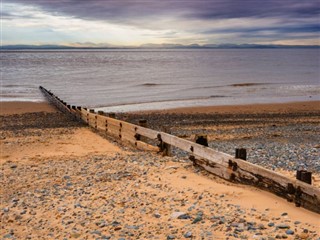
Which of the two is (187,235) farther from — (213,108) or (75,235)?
(213,108)

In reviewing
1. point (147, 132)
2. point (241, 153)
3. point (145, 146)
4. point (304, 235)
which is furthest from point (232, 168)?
point (145, 146)

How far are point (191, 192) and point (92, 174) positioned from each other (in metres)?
3.11

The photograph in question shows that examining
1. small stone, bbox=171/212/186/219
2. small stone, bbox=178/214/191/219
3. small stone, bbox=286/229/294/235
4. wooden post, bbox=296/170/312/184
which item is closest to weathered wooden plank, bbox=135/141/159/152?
small stone, bbox=171/212/186/219

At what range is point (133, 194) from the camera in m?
8.34

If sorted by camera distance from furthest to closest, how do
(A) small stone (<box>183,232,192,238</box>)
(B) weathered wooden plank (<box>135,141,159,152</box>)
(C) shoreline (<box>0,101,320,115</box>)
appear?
(C) shoreline (<box>0,101,320,115</box>), (B) weathered wooden plank (<box>135,141,159,152</box>), (A) small stone (<box>183,232,192,238</box>)

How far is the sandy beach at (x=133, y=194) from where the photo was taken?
21.1 ft

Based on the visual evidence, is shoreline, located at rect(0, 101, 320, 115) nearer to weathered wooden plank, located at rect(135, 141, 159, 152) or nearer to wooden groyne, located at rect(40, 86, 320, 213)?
wooden groyne, located at rect(40, 86, 320, 213)

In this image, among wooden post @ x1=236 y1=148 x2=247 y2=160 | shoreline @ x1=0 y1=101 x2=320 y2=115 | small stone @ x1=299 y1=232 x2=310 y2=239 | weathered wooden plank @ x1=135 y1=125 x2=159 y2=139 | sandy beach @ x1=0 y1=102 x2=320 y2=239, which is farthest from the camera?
shoreline @ x1=0 y1=101 x2=320 y2=115

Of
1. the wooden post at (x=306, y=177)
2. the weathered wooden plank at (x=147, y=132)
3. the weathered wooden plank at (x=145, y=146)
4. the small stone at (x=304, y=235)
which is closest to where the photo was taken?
the small stone at (x=304, y=235)

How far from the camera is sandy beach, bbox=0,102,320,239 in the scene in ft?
21.1

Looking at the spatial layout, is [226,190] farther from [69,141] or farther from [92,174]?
[69,141]

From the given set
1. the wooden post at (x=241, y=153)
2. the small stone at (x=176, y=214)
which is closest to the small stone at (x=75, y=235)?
the small stone at (x=176, y=214)

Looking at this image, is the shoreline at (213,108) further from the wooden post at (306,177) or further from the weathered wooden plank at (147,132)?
the wooden post at (306,177)

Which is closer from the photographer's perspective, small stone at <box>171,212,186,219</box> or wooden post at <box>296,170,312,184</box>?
wooden post at <box>296,170,312,184</box>
